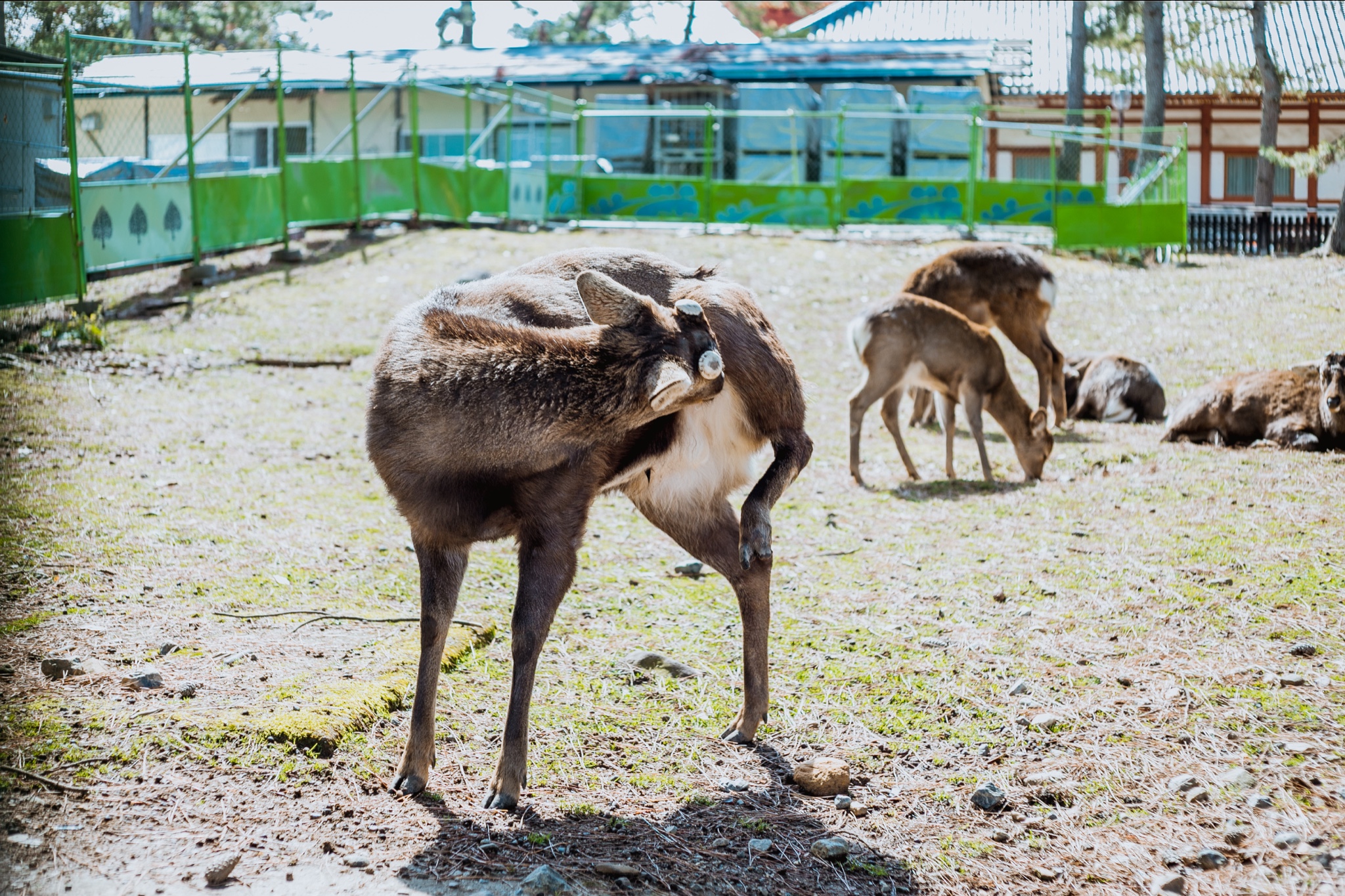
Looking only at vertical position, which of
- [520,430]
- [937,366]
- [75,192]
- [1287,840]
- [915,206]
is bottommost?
[1287,840]

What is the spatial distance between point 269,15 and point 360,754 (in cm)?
3663

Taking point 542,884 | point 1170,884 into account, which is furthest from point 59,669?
point 1170,884

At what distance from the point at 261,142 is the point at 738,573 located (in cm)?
2733

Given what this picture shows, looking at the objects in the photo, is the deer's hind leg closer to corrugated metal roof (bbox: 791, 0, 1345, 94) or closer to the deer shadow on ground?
the deer shadow on ground

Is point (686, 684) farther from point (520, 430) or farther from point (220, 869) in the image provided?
point (220, 869)

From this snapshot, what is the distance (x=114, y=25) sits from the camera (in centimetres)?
2214

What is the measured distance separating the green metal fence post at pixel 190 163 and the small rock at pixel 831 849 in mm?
13574

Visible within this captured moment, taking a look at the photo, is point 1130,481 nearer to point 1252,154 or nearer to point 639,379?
point 639,379

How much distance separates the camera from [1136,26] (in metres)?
26.0

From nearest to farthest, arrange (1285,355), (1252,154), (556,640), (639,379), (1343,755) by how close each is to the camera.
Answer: (639,379) < (1343,755) < (556,640) < (1285,355) < (1252,154)

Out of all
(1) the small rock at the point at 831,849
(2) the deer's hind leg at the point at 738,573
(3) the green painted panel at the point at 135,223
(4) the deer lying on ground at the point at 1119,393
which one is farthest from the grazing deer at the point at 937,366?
(3) the green painted panel at the point at 135,223

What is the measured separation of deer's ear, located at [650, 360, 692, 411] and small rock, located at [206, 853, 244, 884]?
1.73 metres

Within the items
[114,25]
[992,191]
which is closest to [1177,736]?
[992,191]

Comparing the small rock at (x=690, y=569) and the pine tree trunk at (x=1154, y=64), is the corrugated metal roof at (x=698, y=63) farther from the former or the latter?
the small rock at (x=690, y=569)
